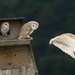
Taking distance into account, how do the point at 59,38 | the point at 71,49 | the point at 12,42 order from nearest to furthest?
the point at 71,49 → the point at 59,38 → the point at 12,42

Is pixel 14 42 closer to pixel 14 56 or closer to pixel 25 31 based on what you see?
pixel 25 31

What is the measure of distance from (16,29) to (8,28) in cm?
12

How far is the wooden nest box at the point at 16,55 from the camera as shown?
4.65 metres

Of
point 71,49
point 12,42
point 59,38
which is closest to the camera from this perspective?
point 71,49

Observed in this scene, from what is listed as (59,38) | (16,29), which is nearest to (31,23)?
(16,29)

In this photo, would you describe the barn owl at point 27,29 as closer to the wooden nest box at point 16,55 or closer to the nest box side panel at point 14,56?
the wooden nest box at point 16,55

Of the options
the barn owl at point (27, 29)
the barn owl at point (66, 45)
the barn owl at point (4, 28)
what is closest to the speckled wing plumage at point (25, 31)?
the barn owl at point (27, 29)

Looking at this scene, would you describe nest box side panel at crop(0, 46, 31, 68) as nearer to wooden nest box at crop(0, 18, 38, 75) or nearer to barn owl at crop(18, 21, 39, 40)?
wooden nest box at crop(0, 18, 38, 75)

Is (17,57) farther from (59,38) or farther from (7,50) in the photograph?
(59,38)

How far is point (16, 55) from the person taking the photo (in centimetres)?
482

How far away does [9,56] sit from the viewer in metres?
4.82

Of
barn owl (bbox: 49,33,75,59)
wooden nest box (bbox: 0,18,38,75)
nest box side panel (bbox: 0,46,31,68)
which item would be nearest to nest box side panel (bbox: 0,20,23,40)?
wooden nest box (bbox: 0,18,38,75)

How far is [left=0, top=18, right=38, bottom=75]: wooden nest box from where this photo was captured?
4.65 metres

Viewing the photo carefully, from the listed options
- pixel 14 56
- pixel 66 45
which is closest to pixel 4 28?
pixel 14 56
